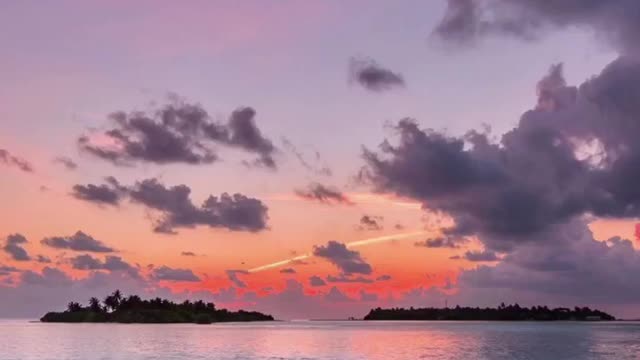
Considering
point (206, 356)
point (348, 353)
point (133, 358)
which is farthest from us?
point (348, 353)

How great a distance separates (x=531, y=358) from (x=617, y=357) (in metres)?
18.7

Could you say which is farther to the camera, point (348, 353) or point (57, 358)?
point (348, 353)

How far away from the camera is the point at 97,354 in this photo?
143 m

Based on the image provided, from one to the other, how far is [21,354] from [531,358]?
9891 cm

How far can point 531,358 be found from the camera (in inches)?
5354

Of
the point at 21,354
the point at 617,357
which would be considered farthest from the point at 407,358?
the point at 21,354

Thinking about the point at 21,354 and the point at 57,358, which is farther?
the point at 21,354

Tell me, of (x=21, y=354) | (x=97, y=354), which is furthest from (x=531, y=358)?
(x=21, y=354)

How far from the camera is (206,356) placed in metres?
140

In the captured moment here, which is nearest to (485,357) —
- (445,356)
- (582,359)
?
(445,356)

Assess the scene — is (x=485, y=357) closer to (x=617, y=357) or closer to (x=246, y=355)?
(x=617, y=357)

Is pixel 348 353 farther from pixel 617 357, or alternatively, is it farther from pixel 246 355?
pixel 617 357

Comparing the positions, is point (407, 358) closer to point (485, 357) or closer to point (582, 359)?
point (485, 357)

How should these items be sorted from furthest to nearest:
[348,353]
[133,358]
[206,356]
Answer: [348,353], [206,356], [133,358]
